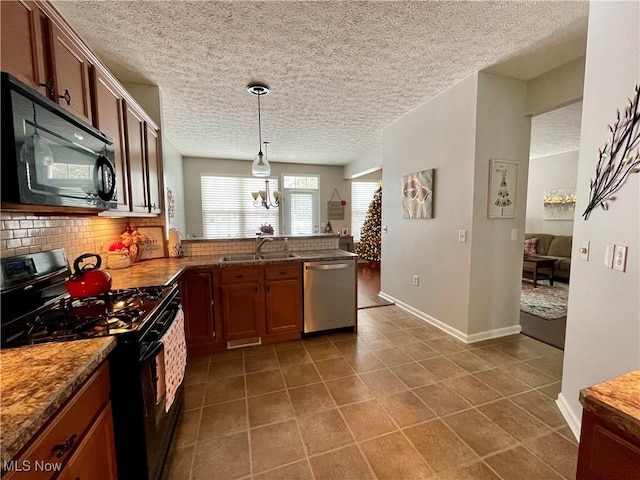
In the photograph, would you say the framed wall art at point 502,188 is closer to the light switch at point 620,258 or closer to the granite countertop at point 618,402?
the light switch at point 620,258

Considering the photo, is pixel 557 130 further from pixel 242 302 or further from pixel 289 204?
pixel 242 302

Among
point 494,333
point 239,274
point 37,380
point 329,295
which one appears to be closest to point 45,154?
point 37,380

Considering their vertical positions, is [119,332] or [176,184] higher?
[176,184]

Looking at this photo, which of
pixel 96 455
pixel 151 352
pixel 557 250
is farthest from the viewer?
pixel 557 250

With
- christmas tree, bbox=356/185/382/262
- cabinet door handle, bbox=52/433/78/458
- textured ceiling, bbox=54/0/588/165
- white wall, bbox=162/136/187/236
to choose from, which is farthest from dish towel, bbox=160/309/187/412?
christmas tree, bbox=356/185/382/262

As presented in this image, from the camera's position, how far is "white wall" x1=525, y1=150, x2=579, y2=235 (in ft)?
18.8

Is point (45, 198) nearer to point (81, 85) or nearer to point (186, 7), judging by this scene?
point (81, 85)

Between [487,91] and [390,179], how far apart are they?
5.24 ft

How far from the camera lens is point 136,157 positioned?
7.58ft

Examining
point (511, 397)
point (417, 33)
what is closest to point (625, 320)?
point (511, 397)

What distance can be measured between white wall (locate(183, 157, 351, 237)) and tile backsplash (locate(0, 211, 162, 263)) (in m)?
3.61

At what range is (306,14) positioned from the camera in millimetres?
1830

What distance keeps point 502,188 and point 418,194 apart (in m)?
0.89

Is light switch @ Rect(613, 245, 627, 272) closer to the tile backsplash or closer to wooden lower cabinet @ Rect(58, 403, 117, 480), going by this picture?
wooden lower cabinet @ Rect(58, 403, 117, 480)
